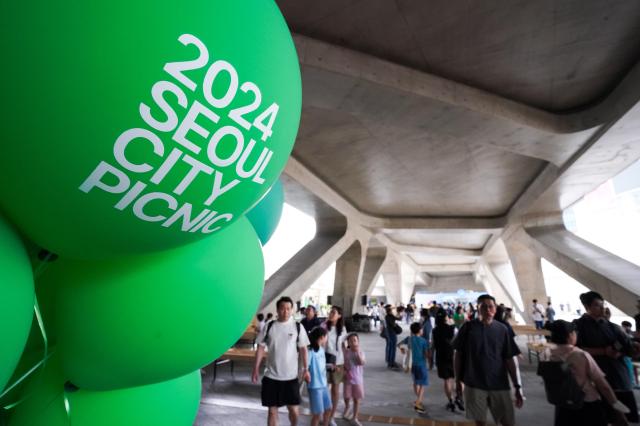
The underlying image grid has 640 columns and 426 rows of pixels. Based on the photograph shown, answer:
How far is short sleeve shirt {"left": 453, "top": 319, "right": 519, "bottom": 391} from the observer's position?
12.4 feet

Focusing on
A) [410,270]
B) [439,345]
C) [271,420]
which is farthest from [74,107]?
[410,270]

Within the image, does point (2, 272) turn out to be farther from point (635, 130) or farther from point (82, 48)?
point (635, 130)

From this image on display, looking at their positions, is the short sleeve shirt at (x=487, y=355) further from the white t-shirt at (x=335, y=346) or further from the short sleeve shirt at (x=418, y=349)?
the short sleeve shirt at (x=418, y=349)

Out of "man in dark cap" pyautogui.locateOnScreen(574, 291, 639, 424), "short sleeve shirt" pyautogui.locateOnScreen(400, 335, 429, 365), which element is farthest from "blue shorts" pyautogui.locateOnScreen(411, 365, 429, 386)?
"man in dark cap" pyautogui.locateOnScreen(574, 291, 639, 424)

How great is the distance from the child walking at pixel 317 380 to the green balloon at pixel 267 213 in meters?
2.32

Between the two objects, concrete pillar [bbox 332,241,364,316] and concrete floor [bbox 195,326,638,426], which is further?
concrete pillar [bbox 332,241,364,316]

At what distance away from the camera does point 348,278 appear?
953 inches

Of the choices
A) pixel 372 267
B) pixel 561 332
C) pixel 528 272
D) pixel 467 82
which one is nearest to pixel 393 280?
pixel 372 267

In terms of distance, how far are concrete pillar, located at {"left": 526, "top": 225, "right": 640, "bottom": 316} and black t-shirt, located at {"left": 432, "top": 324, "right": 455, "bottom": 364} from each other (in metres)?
9.63

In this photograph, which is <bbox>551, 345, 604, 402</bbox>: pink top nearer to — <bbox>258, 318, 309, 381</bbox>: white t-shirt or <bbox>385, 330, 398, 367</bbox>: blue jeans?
<bbox>258, 318, 309, 381</bbox>: white t-shirt

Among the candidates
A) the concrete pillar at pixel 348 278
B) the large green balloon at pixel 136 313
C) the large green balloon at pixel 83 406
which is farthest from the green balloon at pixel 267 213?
the concrete pillar at pixel 348 278

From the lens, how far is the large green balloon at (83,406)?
60.7 inches

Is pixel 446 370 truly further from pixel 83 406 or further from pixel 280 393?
pixel 83 406

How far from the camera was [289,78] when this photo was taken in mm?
1248
